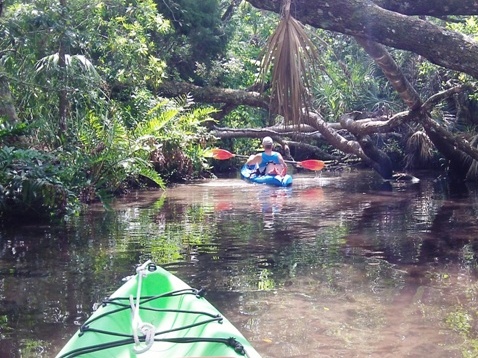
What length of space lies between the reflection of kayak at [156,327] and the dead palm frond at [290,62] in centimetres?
246

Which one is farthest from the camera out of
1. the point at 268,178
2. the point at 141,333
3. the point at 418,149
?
the point at 418,149

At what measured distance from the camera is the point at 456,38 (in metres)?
7.06

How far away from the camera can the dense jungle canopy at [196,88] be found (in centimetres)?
718

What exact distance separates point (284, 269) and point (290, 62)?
6.73 ft

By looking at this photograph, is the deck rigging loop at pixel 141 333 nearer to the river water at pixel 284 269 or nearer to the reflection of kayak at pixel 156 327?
the reflection of kayak at pixel 156 327

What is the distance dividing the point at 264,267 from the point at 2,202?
4025 millimetres

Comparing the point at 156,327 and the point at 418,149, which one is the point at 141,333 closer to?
the point at 156,327

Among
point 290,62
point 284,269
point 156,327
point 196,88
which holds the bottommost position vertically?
point 284,269

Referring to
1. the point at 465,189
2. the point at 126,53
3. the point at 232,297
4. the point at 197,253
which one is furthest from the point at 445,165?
the point at 232,297

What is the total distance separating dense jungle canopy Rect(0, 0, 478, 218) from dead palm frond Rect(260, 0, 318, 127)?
13 millimetres

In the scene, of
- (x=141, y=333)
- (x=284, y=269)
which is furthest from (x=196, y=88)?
(x=141, y=333)

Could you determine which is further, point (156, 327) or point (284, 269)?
point (284, 269)

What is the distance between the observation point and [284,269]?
6.76 m

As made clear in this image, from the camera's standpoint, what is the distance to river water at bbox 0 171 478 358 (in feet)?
15.8
